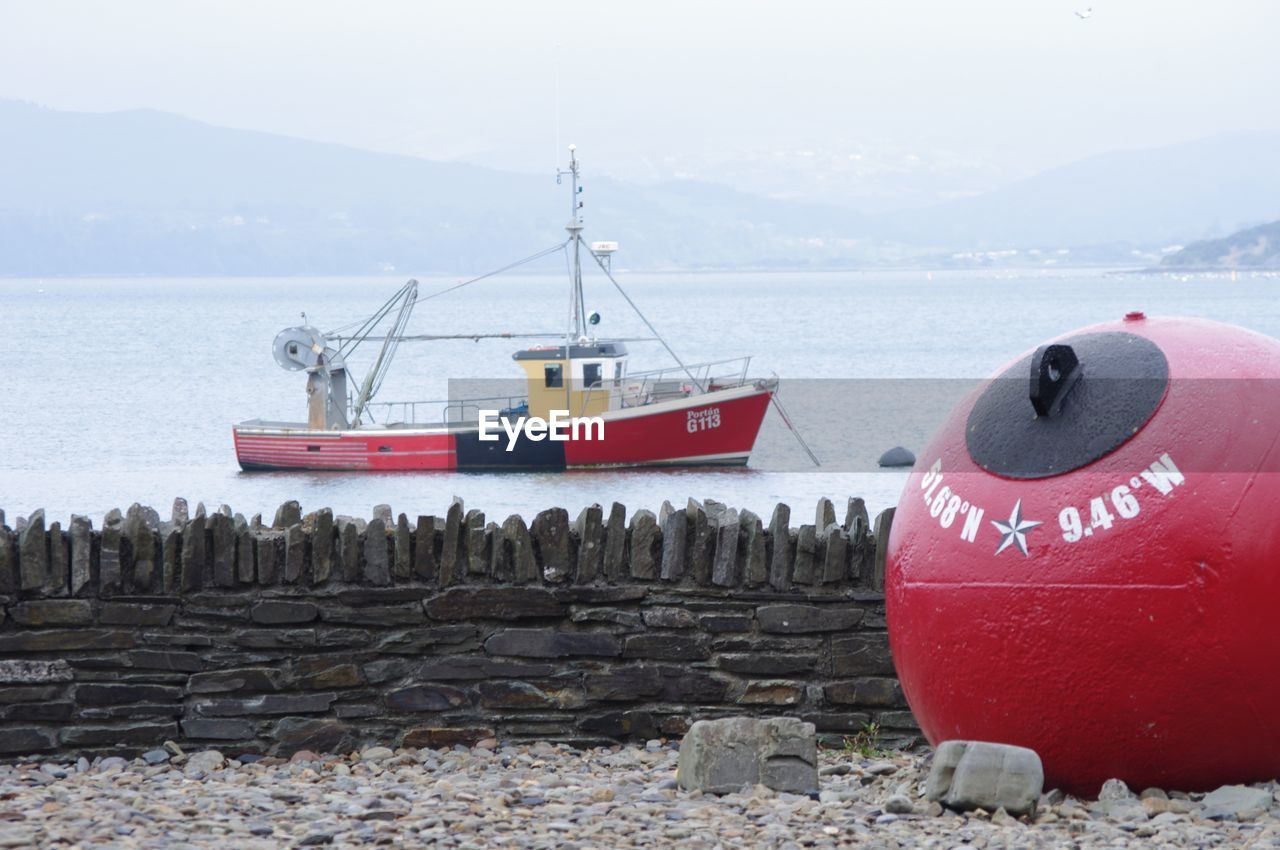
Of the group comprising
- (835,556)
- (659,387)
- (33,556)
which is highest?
(659,387)

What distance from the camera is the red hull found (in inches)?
1711

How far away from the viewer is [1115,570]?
5.78 meters

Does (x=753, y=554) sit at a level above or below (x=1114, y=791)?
above

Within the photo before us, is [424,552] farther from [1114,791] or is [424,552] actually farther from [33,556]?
[1114,791]

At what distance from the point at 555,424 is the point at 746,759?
3637cm

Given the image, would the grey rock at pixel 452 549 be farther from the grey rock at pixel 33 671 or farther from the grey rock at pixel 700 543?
the grey rock at pixel 33 671

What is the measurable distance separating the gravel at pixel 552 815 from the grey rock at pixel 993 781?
63mm

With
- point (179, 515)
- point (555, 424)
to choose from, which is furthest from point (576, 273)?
point (179, 515)

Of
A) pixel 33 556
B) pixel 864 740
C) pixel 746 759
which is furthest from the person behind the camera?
pixel 864 740

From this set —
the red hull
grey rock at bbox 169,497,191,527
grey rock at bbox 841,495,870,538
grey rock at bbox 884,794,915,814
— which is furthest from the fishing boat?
grey rock at bbox 884,794,915,814

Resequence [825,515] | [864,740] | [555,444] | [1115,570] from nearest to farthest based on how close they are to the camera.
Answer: [1115,570]
[864,740]
[825,515]
[555,444]

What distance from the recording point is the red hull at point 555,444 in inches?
1711

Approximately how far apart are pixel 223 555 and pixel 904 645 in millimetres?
3155

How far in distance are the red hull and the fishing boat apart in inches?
1.5
